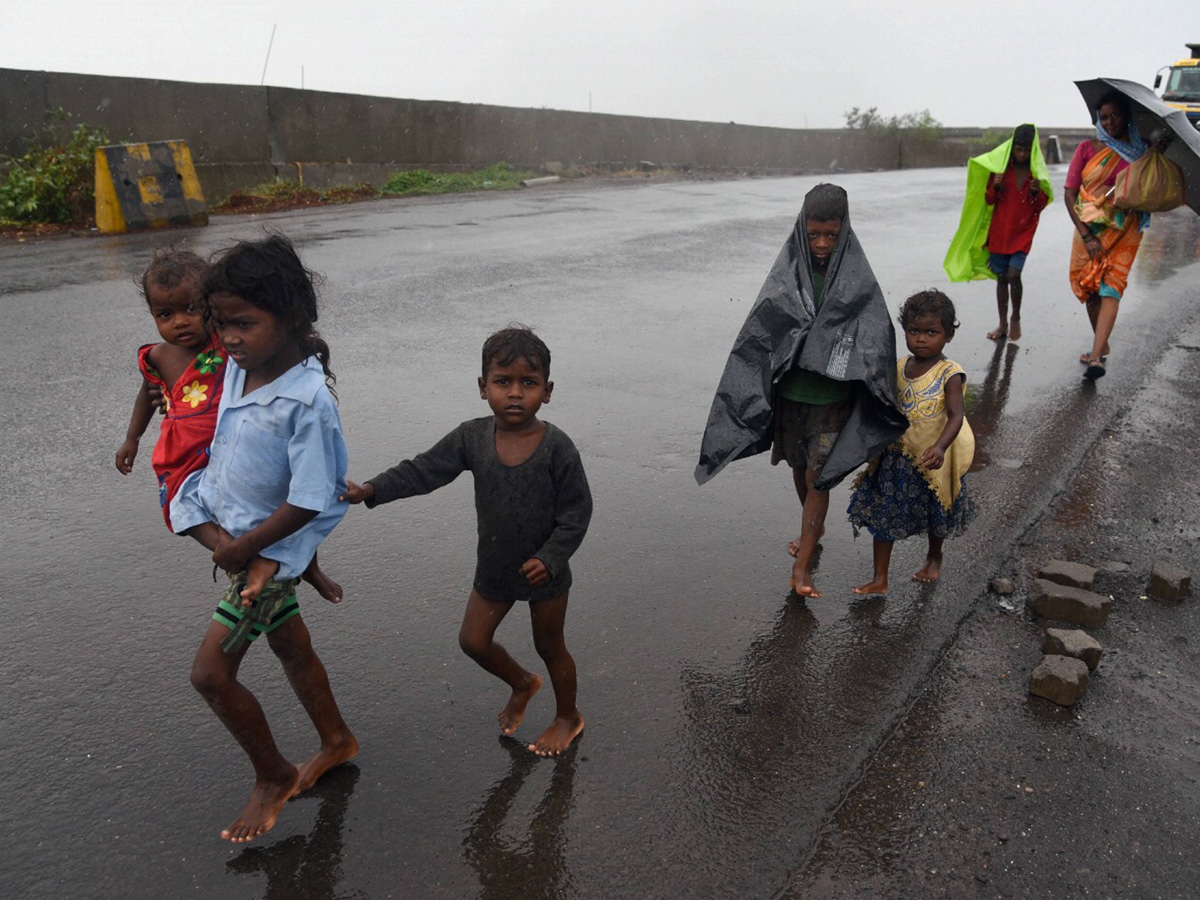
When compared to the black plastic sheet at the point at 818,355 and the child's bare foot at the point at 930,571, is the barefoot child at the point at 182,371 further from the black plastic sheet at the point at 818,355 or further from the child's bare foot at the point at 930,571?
the child's bare foot at the point at 930,571

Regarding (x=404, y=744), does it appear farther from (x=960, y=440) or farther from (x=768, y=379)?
(x=960, y=440)

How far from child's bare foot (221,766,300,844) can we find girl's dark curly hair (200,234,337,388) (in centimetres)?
117

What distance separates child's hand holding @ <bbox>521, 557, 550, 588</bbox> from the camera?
2.76m

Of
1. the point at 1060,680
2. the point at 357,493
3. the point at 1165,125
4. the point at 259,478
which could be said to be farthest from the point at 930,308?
the point at 1165,125

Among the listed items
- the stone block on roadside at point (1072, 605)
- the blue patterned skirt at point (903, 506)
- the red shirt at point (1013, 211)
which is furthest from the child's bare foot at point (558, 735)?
the red shirt at point (1013, 211)

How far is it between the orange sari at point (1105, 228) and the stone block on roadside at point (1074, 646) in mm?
4462

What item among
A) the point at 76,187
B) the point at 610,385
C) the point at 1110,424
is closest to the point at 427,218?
the point at 76,187

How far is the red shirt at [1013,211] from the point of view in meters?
8.01

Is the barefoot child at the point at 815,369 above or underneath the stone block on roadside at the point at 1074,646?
above

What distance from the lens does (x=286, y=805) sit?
2.85 metres

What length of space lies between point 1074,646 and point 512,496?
2078mm

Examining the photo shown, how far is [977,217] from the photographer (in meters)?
8.16

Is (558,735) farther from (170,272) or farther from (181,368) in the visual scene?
(170,272)

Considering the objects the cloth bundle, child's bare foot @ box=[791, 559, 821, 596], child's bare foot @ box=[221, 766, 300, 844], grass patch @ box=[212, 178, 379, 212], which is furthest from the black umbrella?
grass patch @ box=[212, 178, 379, 212]
